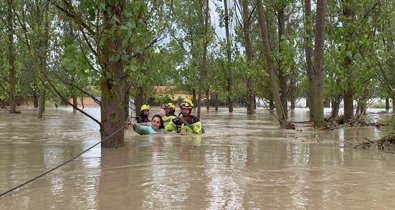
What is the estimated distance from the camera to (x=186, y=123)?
44.6ft

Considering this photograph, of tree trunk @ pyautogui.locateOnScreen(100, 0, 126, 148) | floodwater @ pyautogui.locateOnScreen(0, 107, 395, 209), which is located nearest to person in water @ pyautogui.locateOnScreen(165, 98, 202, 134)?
floodwater @ pyautogui.locateOnScreen(0, 107, 395, 209)

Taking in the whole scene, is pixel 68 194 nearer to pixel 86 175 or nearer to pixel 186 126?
pixel 86 175

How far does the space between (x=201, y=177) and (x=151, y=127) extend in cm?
772

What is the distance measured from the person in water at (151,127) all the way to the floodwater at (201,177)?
139 inches

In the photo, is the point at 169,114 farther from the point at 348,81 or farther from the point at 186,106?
the point at 348,81

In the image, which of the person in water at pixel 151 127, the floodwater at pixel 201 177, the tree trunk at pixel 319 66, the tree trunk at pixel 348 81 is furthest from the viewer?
the tree trunk at pixel 348 81

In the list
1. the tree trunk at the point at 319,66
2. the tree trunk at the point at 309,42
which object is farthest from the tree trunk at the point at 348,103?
the tree trunk at the point at 319,66

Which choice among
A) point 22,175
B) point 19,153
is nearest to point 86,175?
point 22,175

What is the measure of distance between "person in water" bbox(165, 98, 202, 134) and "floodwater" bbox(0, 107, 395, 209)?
11.8 ft

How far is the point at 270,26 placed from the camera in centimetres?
2716

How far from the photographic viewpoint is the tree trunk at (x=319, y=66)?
1366 cm

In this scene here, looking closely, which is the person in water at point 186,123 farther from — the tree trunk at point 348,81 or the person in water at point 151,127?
the tree trunk at point 348,81

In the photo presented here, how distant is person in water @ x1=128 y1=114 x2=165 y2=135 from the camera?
13.2 meters

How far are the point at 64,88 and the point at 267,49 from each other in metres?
18.1
